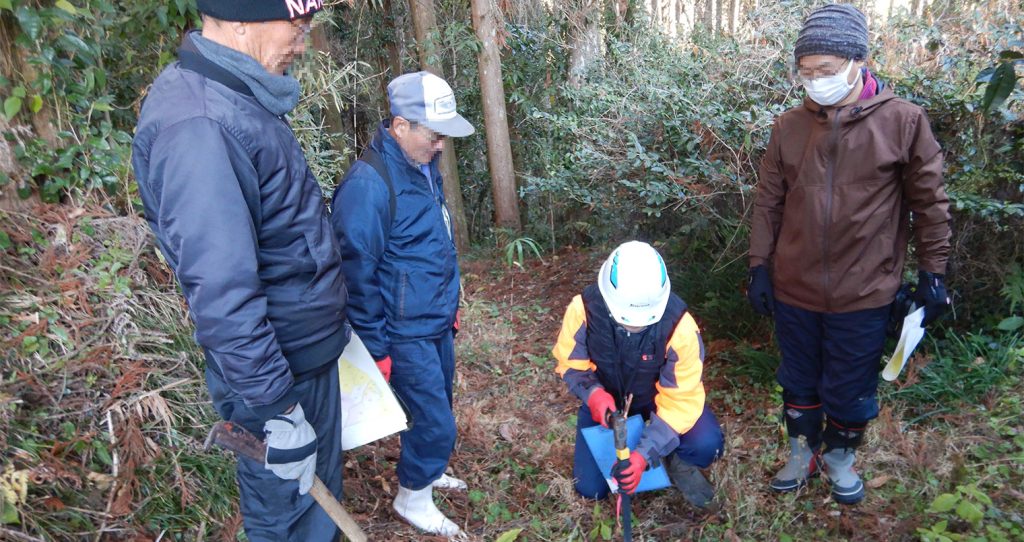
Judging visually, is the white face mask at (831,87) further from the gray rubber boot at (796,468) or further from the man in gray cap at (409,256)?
the gray rubber boot at (796,468)

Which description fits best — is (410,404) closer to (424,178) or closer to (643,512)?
(424,178)

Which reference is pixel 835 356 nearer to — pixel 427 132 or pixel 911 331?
pixel 911 331

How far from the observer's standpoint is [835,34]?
2674 mm

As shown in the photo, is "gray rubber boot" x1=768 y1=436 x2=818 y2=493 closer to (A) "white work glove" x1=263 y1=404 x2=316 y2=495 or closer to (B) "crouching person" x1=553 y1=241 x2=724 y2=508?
(B) "crouching person" x1=553 y1=241 x2=724 y2=508

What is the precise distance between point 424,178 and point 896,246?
208 centimetres

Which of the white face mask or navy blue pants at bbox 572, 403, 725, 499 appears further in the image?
navy blue pants at bbox 572, 403, 725, 499

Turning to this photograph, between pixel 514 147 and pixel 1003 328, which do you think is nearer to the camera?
pixel 1003 328

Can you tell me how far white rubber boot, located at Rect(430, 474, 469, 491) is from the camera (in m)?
3.41

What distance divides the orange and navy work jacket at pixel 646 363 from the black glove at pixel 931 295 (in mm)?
939

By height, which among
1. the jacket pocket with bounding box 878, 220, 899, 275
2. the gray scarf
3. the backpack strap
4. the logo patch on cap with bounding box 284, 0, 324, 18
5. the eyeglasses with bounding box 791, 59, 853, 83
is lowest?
the jacket pocket with bounding box 878, 220, 899, 275

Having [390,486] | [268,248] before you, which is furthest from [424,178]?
[390,486]

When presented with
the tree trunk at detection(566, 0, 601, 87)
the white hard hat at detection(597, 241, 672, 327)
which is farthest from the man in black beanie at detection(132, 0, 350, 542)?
the tree trunk at detection(566, 0, 601, 87)

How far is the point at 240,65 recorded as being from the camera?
186 cm

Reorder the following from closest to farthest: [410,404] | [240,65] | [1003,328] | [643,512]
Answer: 1. [240,65]
2. [410,404]
3. [643,512]
4. [1003,328]
